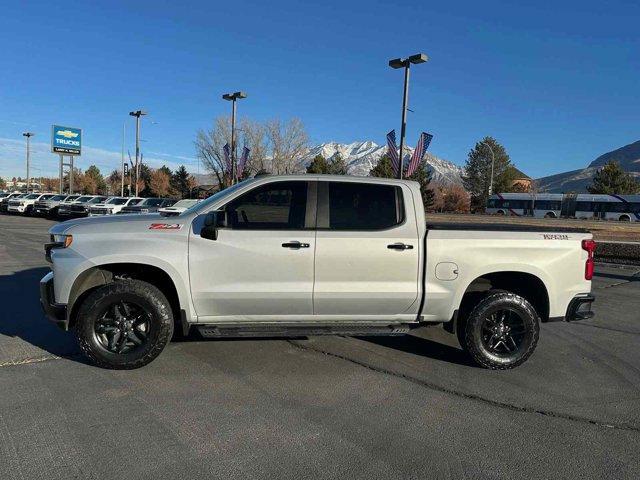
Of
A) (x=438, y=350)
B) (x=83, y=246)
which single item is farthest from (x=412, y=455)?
(x=83, y=246)

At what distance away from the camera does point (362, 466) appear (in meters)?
3.15

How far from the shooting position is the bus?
5241 cm

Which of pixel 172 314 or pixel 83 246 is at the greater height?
pixel 83 246

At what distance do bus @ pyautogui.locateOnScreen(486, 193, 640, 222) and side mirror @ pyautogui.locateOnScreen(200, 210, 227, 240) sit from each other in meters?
57.2

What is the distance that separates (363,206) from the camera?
4.94m

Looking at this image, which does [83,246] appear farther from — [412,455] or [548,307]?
[548,307]

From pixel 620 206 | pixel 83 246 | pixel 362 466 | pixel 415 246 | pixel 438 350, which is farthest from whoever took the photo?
pixel 620 206

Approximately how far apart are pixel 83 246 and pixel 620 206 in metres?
59.3

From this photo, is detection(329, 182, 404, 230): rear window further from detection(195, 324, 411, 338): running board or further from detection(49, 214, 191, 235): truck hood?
detection(49, 214, 191, 235): truck hood

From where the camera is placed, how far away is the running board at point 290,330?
4.69 metres

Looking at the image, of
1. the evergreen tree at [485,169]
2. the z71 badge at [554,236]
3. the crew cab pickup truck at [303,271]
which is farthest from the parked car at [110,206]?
the evergreen tree at [485,169]

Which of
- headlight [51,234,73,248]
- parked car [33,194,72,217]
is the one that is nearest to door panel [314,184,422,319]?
headlight [51,234,73,248]

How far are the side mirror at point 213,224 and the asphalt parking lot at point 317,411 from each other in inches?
51.5

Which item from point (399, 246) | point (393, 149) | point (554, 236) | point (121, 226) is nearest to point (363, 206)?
point (399, 246)
